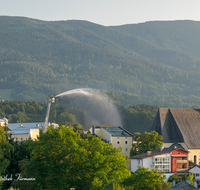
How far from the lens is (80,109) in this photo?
602 feet

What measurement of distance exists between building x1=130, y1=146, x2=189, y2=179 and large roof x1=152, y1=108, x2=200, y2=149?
503 inches

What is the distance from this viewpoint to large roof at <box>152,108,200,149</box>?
3501 inches

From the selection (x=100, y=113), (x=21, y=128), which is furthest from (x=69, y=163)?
(x=100, y=113)

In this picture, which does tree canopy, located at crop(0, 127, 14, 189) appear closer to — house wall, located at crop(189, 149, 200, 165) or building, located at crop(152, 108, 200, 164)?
building, located at crop(152, 108, 200, 164)

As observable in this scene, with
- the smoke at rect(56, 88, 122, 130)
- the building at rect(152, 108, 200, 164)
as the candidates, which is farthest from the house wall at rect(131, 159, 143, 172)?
the smoke at rect(56, 88, 122, 130)

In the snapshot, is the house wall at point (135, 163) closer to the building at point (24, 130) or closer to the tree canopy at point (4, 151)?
the tree canopy at point (4, 151)

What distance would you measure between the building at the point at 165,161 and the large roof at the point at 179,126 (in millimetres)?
12767

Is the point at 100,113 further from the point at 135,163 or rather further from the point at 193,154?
the point at 135,163

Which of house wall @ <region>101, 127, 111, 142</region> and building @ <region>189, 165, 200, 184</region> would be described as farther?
house wall @ <region>101, 127, 111, 142</region>

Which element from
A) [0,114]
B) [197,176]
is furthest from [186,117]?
[0,114]

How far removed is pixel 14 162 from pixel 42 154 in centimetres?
380

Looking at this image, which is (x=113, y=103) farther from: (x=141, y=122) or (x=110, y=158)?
(x=110, y=158)

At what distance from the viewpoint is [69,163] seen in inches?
1857

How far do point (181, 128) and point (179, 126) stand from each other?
23.4 inches
